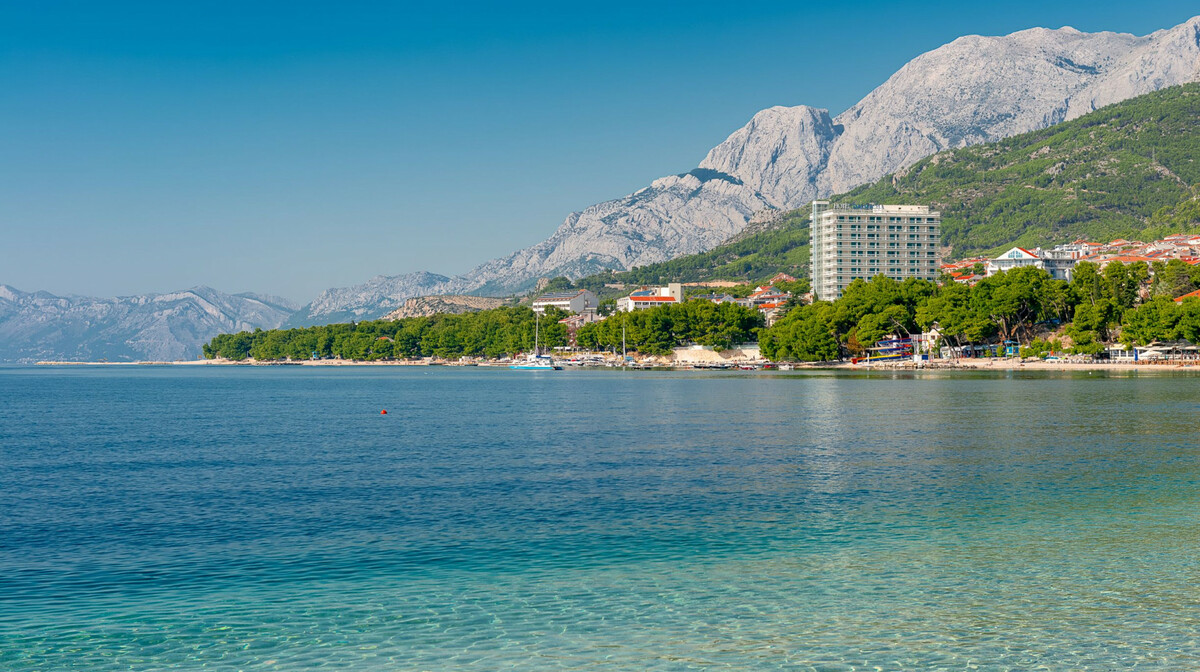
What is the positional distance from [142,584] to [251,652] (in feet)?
19.4

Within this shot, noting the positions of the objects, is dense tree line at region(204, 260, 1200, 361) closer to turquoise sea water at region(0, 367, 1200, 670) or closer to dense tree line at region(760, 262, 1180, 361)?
dense tree line at region(760, 262, 1180, 361)

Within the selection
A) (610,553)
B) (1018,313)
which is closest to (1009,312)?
(1018,313)

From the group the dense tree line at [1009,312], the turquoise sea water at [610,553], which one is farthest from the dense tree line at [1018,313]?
the turquoise sea water at [610,553]

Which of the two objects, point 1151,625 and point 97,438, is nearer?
point 1151,625

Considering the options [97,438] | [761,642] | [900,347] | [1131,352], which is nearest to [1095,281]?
[1131,352]

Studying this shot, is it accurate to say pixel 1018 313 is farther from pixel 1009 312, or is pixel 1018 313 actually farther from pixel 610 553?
pixel 610 553

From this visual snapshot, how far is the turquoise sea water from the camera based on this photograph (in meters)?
15.7

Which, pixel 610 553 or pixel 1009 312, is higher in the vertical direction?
pixel 1009 312

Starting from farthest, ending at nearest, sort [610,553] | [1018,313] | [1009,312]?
[1018,313], [1009,312], [610,553]

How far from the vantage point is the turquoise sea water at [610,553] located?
15.7m

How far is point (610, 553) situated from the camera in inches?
891

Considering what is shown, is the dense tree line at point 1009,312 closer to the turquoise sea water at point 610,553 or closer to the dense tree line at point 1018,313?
the dense tree line at point 1018,313

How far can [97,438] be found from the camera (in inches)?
2170

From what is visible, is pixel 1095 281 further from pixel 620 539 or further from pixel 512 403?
pixel 620 539
